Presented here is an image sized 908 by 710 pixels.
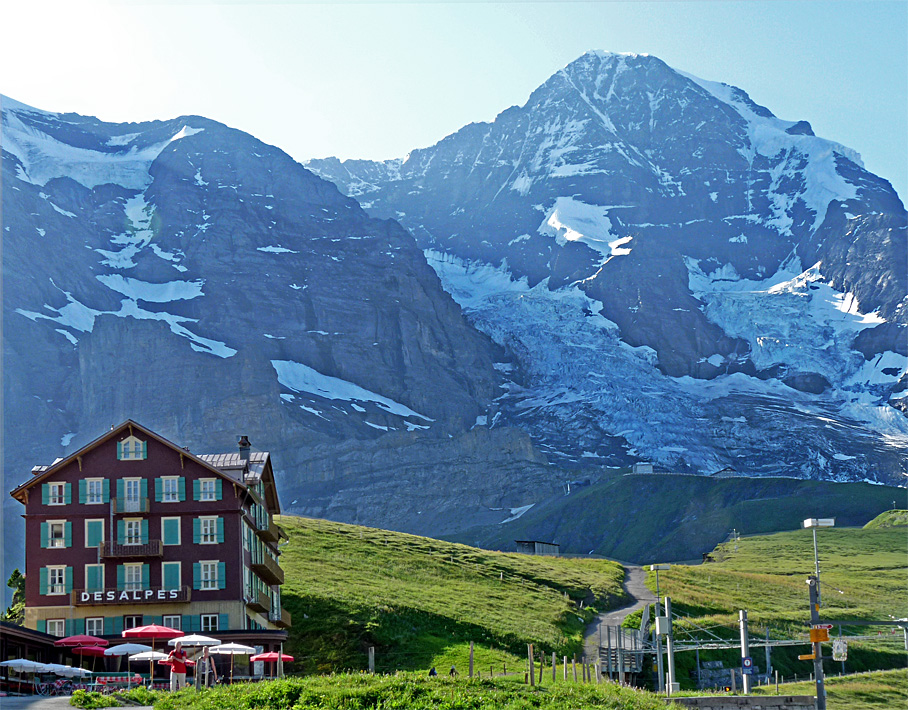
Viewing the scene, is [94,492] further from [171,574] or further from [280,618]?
[280,618]

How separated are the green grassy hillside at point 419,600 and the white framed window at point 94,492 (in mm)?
16207

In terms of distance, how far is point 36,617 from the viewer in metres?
74.6

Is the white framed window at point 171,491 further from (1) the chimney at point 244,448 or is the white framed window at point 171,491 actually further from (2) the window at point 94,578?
(1) the chimney at point 244,448

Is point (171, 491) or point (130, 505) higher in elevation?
point (171, 491)

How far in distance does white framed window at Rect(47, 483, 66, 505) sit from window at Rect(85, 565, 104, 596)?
4573mm

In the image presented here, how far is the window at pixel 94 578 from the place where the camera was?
247ft

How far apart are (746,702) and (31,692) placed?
3128 centimetres

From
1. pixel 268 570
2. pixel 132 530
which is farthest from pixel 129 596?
pixel 268 570

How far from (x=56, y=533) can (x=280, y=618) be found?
619 inches

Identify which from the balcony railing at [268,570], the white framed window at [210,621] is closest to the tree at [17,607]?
the white framed window at [210,621]

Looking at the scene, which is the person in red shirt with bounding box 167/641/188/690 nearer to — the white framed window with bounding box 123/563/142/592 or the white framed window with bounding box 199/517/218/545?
the white framed window with bounding box 199/517/218/545

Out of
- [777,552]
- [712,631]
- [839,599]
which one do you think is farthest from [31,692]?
[777,552]

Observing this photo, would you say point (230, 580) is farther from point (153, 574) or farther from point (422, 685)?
point (422, 685)

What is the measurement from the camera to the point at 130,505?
251ft
